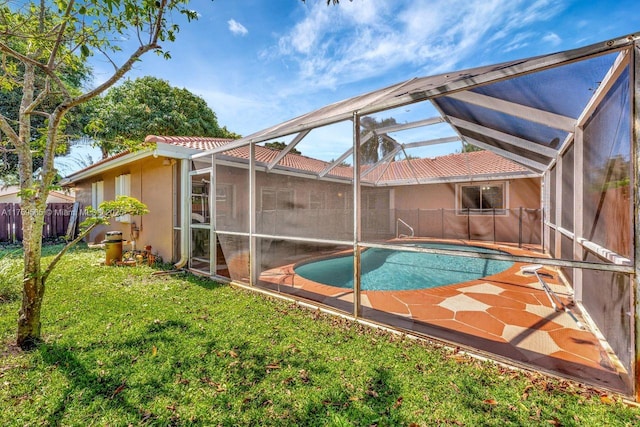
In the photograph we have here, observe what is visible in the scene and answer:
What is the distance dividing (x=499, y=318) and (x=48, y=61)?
638 centimetres

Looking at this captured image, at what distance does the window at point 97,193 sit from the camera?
10977 mm

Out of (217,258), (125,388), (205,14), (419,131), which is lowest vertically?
(125,388)

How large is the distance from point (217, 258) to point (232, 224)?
89cm

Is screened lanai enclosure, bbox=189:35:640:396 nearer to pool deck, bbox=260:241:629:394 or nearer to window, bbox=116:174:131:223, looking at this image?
pool deck, bbox=260:241:629:394

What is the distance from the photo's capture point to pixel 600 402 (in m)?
2.11

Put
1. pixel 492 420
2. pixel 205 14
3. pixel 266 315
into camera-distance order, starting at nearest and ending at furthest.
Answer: pixel 492 420, pixel 266 315, pixel 205 14

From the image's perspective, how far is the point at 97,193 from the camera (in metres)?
11.3

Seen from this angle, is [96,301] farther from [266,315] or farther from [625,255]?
[625,255]

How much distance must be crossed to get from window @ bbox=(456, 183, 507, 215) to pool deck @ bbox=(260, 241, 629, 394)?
581cm

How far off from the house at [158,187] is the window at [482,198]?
1016 cm

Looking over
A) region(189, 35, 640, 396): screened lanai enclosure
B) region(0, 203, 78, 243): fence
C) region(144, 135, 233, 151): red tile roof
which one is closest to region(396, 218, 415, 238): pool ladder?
region(189, 35, 640, 396): screened lanai enclosure

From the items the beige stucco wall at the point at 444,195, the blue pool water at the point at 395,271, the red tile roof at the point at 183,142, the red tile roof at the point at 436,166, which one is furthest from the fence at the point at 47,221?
the beige stucco wall at the point at 444,195

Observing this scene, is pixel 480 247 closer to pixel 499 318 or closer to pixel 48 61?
pixel 499 318

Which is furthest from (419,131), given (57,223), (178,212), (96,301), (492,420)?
(57,223)
